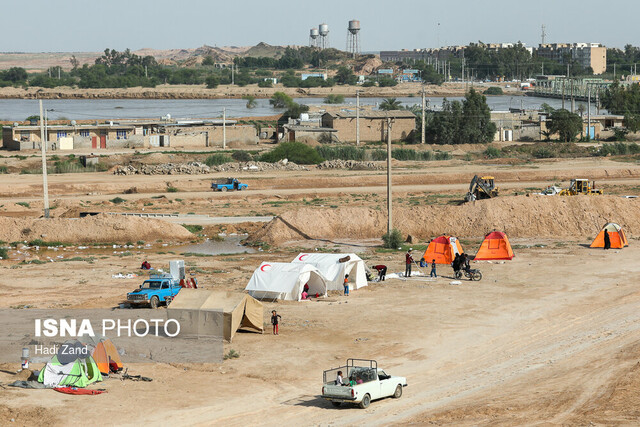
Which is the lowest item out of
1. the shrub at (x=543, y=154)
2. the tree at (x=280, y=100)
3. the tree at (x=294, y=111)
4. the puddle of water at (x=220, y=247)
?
the puddle of water at (x=220, y=247)

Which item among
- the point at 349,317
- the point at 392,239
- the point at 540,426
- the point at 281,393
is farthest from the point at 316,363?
the point at 392,239

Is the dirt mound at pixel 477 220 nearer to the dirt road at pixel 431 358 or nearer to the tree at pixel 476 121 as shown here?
the dirt road at pixel 431 358

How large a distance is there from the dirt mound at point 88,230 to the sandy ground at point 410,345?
1304 millimetres

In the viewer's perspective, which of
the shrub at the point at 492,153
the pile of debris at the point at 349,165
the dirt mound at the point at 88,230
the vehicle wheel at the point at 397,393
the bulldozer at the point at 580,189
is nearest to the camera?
the vehicle wheel at the point at 397,393

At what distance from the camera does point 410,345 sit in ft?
85.6

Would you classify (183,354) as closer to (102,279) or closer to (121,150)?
(102,279)

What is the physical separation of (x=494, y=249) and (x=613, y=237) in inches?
273

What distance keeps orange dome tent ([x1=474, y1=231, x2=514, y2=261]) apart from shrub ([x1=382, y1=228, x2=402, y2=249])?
474cm

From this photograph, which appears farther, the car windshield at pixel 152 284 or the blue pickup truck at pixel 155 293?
the car windshield at pixel 152 284

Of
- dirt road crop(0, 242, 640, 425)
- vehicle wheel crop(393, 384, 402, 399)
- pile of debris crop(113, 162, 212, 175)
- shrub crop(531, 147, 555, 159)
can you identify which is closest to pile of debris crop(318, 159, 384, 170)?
pile of debris crop(113, 162, 212, 175)

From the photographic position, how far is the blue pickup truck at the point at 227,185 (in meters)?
66.4

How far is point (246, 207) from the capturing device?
5888 centimetres

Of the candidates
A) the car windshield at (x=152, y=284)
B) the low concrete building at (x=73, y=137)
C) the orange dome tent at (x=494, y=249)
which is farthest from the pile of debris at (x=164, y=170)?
the car windshield at (x=152, y=284)

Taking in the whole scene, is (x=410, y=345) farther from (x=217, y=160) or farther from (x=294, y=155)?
(x=217, y=160)
